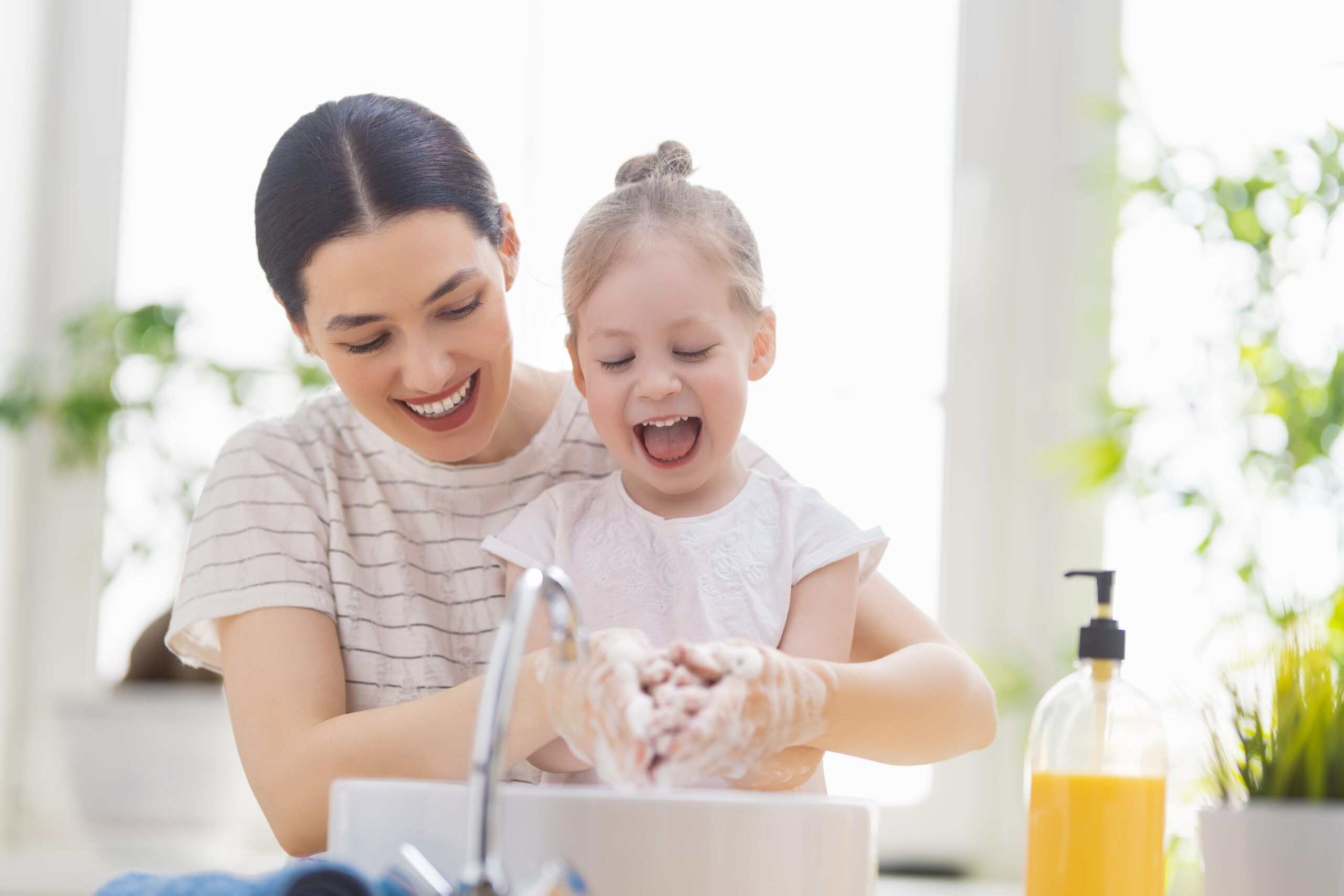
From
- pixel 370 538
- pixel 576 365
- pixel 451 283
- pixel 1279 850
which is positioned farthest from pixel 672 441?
pixel 1279 850

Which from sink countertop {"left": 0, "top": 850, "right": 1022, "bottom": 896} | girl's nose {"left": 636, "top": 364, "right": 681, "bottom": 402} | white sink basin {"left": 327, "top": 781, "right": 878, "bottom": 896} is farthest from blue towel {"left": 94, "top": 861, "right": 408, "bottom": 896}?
sink countertop {"left": 0, "top": 850, "right": 1022, "bottom": 896}

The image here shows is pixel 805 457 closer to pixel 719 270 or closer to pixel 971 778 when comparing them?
pixel 971 778

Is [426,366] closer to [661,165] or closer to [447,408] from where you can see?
[447,408]

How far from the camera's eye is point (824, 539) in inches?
42.9

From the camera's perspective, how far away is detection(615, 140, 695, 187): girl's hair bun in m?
1.17

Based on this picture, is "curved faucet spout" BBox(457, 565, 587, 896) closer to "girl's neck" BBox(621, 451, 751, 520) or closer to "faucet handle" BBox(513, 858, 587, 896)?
"faucet handle" BBox(513, 858, 587, 896)

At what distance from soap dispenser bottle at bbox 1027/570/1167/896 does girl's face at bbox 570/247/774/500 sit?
0.34 meters

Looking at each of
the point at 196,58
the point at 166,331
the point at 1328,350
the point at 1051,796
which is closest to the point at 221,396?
the point at 166,331

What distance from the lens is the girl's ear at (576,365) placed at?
1120 mm

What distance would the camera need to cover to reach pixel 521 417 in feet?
4.21

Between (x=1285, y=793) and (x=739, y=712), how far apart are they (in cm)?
47

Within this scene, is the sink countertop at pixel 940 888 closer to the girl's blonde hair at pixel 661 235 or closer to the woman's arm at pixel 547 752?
the woman's arm at pixel 547 752

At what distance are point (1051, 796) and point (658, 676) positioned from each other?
35 cm

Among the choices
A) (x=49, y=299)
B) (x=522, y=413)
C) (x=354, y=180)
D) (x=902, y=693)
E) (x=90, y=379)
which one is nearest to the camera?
(x=902, y=693)
